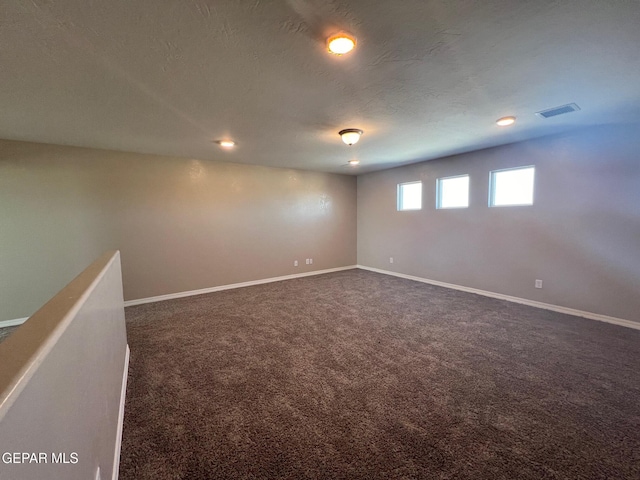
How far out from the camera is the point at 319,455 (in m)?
1.53

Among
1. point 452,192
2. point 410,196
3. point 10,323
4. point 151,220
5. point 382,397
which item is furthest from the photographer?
point 410,196

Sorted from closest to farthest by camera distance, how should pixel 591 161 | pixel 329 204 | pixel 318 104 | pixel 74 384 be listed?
pixel 74 384 < pixel 318 104 < pixel 591 161 < pixel 329 204

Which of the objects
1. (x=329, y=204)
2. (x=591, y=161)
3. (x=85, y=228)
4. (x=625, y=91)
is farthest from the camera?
(x=329, y=204)

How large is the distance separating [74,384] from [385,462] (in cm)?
151

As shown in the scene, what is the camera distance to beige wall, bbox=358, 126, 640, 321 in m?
3.17

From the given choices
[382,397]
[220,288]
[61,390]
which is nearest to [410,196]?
[220,288]

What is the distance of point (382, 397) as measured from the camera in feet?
6.63

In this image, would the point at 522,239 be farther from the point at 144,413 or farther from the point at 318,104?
the point at 144,413

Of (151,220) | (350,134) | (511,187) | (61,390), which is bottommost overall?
(61,390)

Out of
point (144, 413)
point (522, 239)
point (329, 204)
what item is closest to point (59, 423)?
point (144, 413)

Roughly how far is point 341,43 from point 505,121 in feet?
7.92

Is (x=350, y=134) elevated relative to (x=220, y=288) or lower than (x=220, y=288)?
elevated

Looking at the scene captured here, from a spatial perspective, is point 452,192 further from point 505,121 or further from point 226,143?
point 226,143

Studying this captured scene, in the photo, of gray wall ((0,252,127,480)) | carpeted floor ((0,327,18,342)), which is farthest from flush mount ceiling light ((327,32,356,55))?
carpeted floor ((0,327,18,342))
